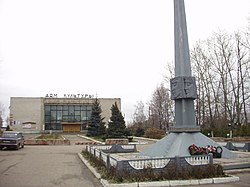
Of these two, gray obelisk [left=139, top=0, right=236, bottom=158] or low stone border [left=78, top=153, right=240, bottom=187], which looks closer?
low stone border [left=78, top=153, right=240, bottom=187]

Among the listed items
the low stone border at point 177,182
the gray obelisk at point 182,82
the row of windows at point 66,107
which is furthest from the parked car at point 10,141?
the row of windows at point 66,107

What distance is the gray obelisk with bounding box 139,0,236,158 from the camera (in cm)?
1597

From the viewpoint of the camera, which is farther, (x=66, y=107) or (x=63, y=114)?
(x=66, y=107)

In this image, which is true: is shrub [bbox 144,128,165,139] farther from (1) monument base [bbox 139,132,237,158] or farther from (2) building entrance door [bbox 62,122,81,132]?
(2) building entrance door [bbox 62,122,81,132]

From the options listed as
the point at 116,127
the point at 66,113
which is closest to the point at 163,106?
the point at 116,127

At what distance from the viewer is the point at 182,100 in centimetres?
1645

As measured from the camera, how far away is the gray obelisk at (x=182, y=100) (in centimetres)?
1597

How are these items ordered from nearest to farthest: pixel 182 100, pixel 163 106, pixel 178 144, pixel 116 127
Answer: pixel 178 144 → pixel 182 100 → pixel 116 127 → pixel 163 106

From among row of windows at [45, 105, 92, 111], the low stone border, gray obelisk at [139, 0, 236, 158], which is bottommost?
the low stone border

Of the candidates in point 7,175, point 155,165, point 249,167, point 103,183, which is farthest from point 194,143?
point 7,175

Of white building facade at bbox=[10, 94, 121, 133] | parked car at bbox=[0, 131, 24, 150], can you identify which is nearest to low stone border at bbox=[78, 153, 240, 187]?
parked car at bbox=[0, 131, 24, 150]

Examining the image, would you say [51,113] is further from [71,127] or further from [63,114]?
[71,127]

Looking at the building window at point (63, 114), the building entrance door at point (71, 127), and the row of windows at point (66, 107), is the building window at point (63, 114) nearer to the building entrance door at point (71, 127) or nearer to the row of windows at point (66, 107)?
the row of windows at point (66, 107)

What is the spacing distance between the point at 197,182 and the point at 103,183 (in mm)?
2995
